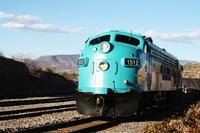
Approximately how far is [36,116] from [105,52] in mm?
3993

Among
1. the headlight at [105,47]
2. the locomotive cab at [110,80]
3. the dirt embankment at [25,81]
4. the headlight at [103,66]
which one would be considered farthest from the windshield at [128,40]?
the dirt embankment at [25,81]

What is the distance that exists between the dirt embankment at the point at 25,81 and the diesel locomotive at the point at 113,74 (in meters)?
25.3

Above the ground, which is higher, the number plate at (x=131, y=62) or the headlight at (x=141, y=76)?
the number plate at (x=131, y=62)

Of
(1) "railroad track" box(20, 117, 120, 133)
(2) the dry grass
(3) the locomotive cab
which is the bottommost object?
(1) "railroad track" box(20, 117, 120, 133)

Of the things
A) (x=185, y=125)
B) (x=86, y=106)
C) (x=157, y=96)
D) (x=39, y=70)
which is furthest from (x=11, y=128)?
(x=39, y=70)

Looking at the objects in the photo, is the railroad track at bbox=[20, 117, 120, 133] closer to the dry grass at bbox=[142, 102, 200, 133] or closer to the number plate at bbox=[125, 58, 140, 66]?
the number plate at bbox=[125, 58, 140, 66]

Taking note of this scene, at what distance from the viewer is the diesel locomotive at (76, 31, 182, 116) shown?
1552 centimetres

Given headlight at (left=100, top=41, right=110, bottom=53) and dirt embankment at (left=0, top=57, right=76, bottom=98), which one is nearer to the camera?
headlight at (left=100, top=41, right=110, bottom=53)

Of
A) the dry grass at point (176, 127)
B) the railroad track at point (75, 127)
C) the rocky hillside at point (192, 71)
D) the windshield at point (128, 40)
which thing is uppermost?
the rocky hillside at point (192, 71)

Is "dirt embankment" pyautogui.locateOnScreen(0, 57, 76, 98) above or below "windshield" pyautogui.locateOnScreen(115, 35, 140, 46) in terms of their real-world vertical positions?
below

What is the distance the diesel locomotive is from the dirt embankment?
25310mm

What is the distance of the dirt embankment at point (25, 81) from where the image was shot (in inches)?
1719

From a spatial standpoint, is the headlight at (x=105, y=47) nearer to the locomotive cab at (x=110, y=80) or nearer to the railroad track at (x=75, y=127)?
the locomotive cab at (x=110, y=80)

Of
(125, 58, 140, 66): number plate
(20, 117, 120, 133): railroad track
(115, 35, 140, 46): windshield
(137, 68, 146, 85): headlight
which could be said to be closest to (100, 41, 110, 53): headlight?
(115, 35, 140, 46): windshield
